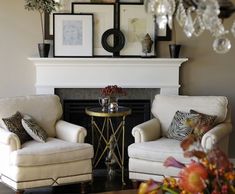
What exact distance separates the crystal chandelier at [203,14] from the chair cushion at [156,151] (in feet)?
5.14

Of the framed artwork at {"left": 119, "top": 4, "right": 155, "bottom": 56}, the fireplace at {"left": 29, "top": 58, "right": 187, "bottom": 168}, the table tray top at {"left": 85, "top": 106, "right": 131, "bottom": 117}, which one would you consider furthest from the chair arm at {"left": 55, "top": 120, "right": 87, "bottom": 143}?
the framed artwork at {"left": 119, "top": 4, "right": 155, "bottom": 56}

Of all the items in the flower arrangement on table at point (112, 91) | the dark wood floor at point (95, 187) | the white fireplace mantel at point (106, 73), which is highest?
the white fireplace mantel at point (106, 73)

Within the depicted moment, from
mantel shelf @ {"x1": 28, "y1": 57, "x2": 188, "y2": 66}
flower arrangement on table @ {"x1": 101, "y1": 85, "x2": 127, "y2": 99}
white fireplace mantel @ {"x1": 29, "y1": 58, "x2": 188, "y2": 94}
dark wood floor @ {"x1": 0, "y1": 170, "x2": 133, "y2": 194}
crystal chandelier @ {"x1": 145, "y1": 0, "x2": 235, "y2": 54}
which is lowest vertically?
dark wood floor @ {"x1": 0, "y1": 170, "x2": 133, "y2": 194}

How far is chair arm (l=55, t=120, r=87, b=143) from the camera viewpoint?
4.17 meters

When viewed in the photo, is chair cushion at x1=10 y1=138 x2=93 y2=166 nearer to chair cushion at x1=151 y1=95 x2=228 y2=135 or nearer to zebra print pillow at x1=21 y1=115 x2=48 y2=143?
zebra print pillow at x1=21 y1=115 x2=48 y2=143

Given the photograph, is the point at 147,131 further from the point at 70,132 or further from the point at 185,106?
the point at 70,132

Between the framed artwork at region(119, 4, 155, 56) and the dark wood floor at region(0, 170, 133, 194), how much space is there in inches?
54.6

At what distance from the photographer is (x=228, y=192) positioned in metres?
2.04

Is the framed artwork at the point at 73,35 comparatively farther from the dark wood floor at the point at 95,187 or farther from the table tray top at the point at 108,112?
the dark wood floor at the point at 95,187

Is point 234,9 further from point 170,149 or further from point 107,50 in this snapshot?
point 107,50

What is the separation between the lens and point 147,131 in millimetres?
4301

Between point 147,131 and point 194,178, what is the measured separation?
7.76 ft

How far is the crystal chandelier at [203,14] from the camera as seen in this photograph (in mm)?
2270

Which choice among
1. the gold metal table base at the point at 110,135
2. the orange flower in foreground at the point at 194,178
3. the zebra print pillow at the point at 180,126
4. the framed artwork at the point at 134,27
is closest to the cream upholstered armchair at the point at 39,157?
the gold metal table base at the point at 110,135
